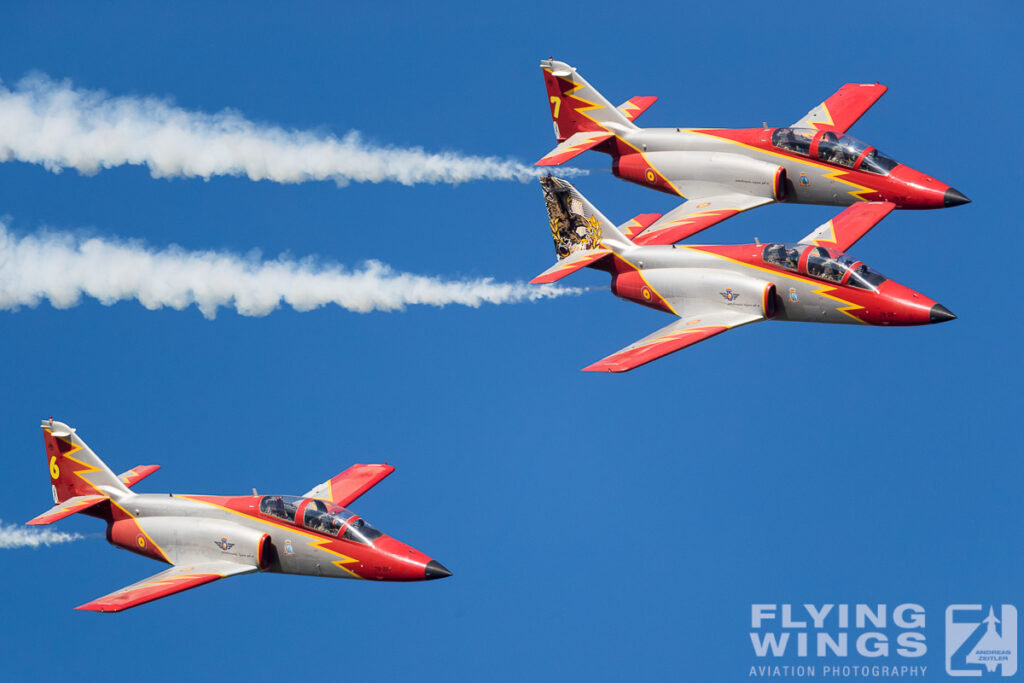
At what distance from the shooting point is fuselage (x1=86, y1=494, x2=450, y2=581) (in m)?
55.2

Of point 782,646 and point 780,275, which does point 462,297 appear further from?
point 782,646

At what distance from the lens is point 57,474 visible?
60094 millimetres

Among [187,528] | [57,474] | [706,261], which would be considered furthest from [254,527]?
[706,261]

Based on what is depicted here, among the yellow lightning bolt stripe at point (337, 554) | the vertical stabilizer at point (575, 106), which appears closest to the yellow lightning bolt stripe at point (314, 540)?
the yellow lightning bolt stripe at point (337, 554)

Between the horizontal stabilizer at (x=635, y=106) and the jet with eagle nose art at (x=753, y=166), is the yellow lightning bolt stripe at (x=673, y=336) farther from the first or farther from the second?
the horizontal stabilizer at (x=635, y=106)

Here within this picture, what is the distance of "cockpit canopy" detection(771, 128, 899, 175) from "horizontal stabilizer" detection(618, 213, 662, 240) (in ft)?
14.8

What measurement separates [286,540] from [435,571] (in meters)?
4.32

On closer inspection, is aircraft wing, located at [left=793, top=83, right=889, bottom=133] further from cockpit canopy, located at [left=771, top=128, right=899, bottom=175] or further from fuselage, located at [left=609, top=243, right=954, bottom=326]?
fuselage, located at [left=609, top=243, right=954, bottom=326]

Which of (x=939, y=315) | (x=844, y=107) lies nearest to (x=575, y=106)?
(x=844, y=107)

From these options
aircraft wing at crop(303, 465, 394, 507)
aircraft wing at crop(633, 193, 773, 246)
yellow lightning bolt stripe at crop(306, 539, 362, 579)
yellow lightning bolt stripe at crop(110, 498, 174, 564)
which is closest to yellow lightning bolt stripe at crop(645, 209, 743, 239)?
aircraft wing at crop(633, 193, 773, 246)

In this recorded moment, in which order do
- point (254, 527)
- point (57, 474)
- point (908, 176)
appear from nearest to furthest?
point (254, 527), point (57, 474), point (908, 176)

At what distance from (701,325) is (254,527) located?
14.3 metres

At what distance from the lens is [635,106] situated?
70.0m

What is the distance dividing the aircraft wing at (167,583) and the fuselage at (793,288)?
15748 mm
